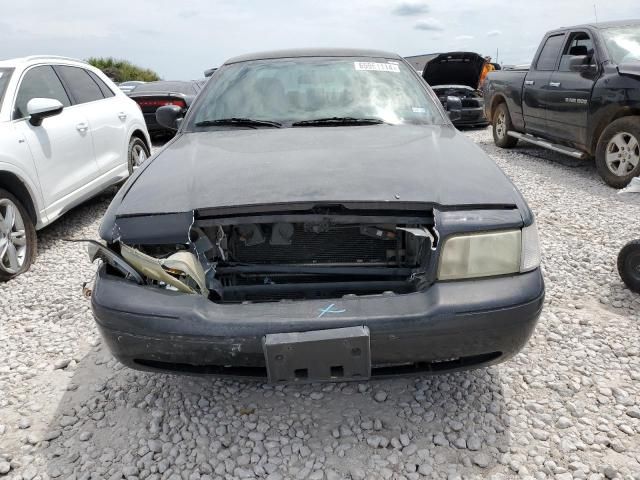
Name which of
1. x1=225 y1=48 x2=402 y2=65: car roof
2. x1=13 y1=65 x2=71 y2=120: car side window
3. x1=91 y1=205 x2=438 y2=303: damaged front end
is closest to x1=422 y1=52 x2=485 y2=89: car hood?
x1=225 y1=48 x2=402 y2=65: car roof

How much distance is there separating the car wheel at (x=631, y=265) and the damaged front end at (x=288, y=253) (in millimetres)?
1914

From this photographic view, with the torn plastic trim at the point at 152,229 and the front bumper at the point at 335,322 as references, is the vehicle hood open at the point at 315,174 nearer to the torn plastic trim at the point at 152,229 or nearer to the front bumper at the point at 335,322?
the torn plastic trim at the point at 152,229

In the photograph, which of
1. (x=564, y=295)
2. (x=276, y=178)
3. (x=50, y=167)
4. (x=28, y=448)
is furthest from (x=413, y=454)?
(x=50, y=167)

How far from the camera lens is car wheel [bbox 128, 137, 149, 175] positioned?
573 centimetres

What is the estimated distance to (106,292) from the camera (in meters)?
1.95

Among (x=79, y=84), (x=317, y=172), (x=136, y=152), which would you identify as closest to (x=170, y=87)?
(x=136, y=152)

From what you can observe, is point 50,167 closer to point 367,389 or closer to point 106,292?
point 106,292

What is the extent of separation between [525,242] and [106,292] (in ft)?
5.20

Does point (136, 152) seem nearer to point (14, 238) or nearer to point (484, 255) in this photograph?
point (14, 238)

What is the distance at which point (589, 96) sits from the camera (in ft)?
19.3

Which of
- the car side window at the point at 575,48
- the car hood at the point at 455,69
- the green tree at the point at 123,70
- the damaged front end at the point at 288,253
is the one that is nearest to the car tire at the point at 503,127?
the car side window at the point at 575,48

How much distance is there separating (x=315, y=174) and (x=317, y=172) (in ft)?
0.08

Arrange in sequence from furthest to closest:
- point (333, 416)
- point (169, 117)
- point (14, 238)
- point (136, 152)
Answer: point (136, 152)
point (14, 238)
point (169, 117)
point (333, 416)

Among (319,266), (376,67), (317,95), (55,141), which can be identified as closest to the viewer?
(319,266)
